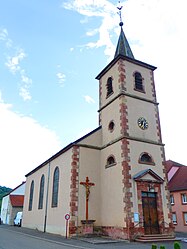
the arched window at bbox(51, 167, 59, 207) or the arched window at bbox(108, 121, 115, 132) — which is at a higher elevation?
the arched window at bbox(108, 121, 115, 132)

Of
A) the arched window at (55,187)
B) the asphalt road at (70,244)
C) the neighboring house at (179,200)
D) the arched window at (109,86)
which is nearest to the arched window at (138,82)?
the arched window at (109,86)

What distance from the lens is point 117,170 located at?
17.5 m

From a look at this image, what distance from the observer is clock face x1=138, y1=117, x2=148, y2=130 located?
19047 mm

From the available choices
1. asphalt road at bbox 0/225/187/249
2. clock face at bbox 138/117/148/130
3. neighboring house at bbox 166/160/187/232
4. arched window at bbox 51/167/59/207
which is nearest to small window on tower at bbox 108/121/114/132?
clock face at bbox 138/117/148/130

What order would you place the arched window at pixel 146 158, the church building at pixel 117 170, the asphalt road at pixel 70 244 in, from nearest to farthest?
the asphalt road at pixel 70 244 → the church building at pixel 117 170 → the arched window at pixel 146 158

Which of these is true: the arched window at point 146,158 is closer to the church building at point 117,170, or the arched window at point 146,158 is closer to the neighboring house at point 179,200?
the church building at point 117,170

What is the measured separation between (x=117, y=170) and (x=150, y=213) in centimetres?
349

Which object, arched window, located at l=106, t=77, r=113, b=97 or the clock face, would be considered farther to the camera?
arched window, located at l=106, t=77, r=113, b=97

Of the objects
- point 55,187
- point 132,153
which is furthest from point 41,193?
point 132,153

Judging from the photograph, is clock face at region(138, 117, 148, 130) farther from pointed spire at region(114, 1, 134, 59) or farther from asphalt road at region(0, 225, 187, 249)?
asphalt road at region(0, 225, 187, 249)

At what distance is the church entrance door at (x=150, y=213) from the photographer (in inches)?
637

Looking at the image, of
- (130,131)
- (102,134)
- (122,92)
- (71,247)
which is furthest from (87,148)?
(71,247)

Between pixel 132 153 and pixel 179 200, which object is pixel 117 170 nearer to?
pixel 132 153

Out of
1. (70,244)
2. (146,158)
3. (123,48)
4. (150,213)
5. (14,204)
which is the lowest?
(70,244)
